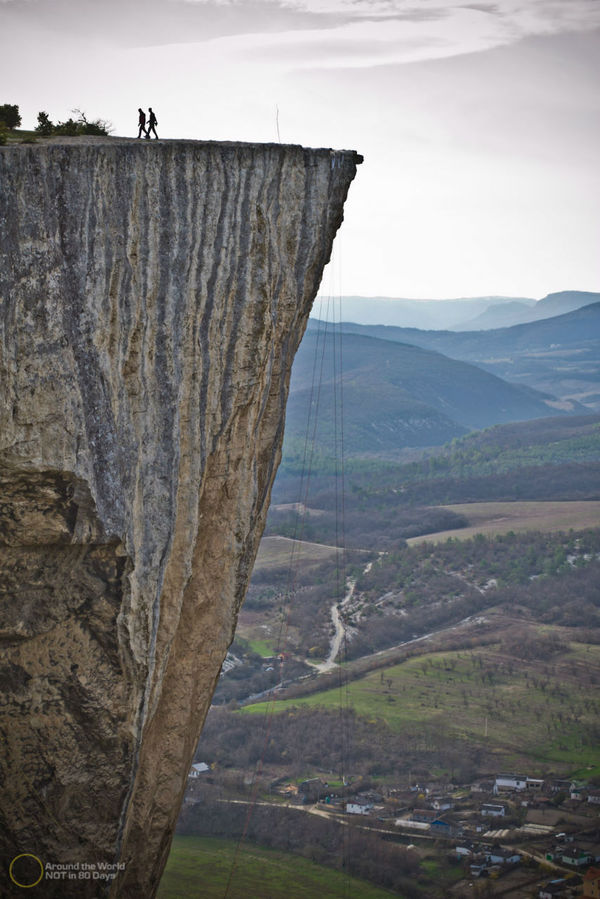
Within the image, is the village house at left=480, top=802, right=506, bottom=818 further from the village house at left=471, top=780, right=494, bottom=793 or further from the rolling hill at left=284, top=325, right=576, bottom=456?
the rolling hill at left=284, top=325, right=576, bottom=456

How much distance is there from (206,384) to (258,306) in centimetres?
89

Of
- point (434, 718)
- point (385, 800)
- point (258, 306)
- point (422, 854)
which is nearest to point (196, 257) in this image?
point (258, 306)

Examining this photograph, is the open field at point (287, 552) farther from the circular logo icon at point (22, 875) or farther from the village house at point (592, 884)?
the circular logo icon at point (22, 875)

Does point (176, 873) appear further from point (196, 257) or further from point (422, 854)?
point (196, 257)

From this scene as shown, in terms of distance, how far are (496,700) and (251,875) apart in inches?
831

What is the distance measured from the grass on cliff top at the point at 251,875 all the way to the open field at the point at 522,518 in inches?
1821

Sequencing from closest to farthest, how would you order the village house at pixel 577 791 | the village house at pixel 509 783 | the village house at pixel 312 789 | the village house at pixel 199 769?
1. the village house at pixel 577 791
2. the village house at pixel 312 789
3. the village house at pixel 509 783
4. the village house at pixel 199 769

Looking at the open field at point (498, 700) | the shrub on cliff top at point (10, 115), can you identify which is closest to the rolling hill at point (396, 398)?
the open field at point (498, 700)

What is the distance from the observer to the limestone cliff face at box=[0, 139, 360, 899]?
Result: 776cm

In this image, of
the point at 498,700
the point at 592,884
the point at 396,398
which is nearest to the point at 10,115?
the point at 592,884

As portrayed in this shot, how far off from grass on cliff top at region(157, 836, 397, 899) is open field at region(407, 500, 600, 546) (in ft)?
152

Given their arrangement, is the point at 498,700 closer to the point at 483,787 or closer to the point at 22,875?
the point at 483,787

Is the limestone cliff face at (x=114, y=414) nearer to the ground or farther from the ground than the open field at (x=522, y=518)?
farther from the ground

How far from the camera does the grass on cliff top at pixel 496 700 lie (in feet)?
148
